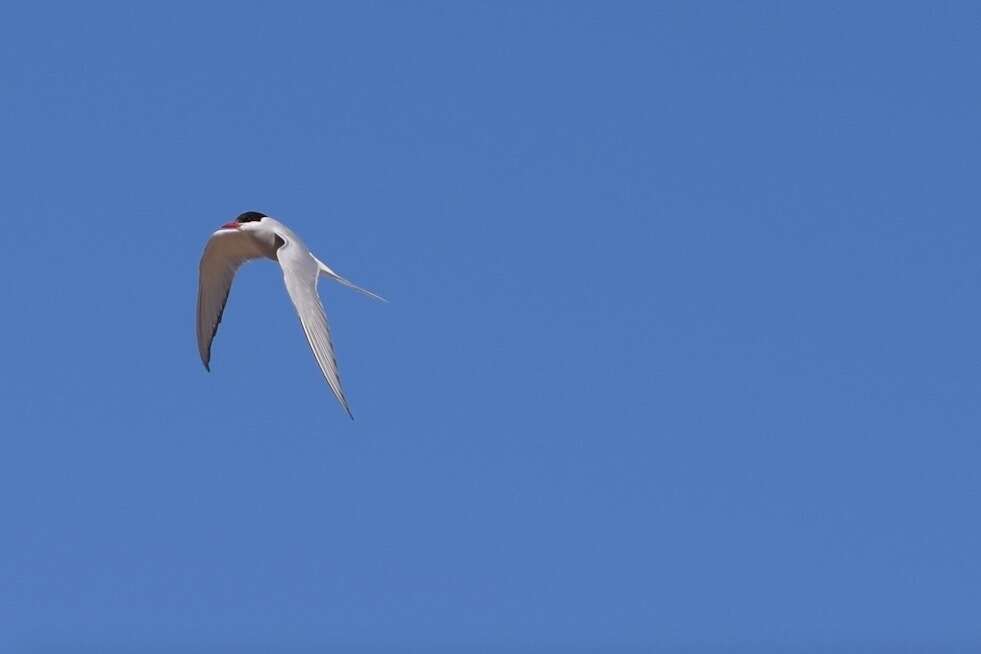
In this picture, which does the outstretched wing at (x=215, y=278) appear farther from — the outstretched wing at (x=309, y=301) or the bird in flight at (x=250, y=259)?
the outstretched wing at (x=309, y=301)

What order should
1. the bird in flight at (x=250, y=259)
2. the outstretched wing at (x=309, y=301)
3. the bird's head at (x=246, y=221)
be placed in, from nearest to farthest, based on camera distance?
the outstretched wing at (x=309, y=301)
the bird in flight at (x=250, y=259)
the bird's head at (x=246, y=221)

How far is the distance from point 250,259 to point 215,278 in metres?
0.59

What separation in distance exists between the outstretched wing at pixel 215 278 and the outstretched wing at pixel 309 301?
6.29 feet

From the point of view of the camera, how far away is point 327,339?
19.0m

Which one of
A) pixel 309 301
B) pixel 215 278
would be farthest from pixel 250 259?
pixel 309 301

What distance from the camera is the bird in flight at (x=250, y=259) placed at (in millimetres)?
19647

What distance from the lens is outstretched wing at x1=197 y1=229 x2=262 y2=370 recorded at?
23.9 m

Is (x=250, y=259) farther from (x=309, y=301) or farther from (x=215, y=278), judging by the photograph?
(x=309, y=301)

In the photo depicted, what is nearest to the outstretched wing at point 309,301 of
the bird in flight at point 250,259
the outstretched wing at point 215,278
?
the bird in flight at point 250,259

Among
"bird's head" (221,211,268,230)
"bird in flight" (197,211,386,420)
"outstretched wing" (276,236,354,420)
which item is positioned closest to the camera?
"outstretched wing" (276,236,354,420)

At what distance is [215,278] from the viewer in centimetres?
2433

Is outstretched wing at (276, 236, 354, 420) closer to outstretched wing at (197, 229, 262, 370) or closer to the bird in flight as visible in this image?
the bird in flight

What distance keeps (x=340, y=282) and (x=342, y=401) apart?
4028mm

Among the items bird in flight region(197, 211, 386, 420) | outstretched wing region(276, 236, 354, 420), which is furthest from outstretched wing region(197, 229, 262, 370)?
outstretched wing region(276, 236, 354, 420)
